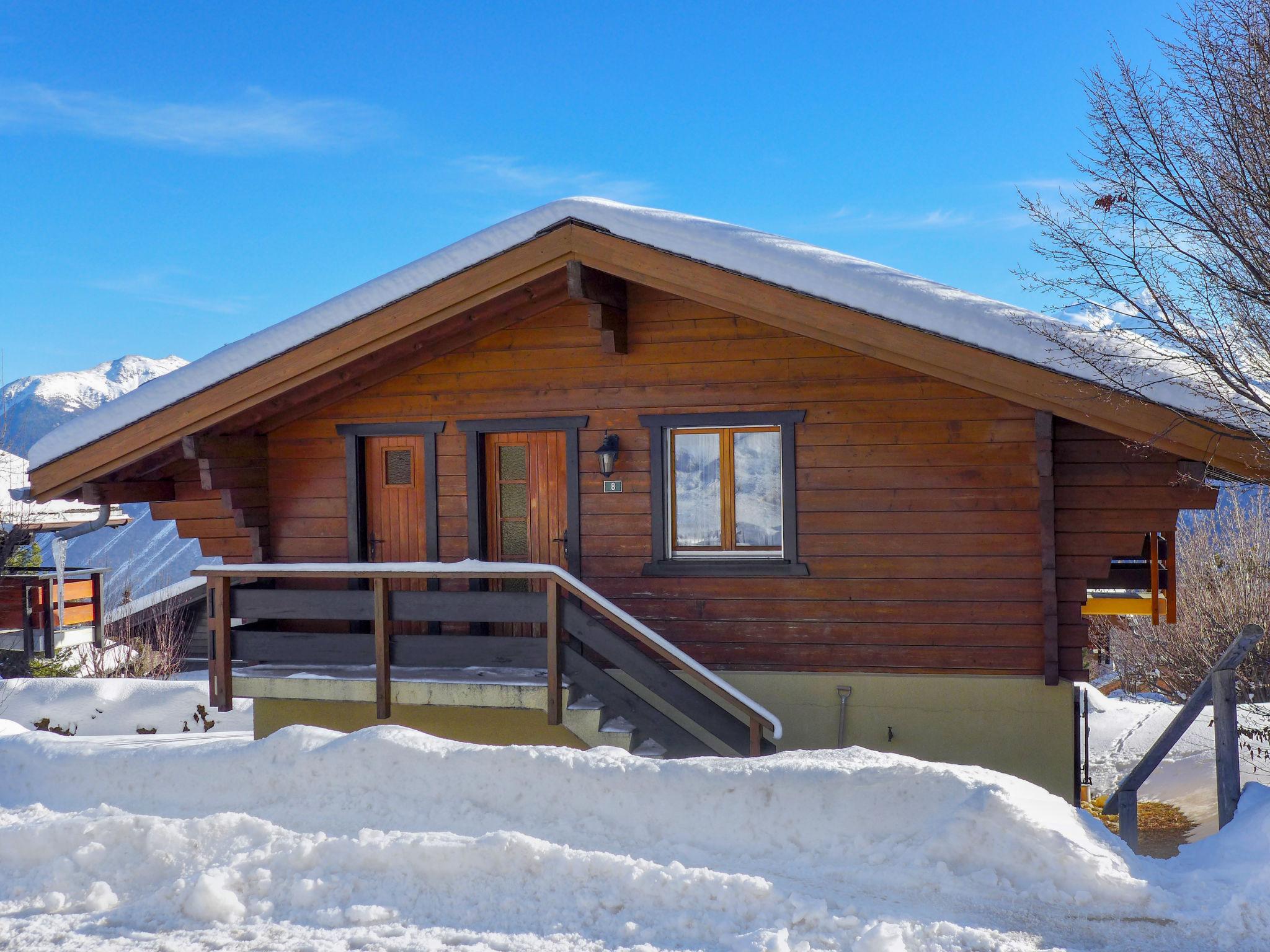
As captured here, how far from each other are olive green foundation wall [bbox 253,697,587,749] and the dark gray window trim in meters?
1.44

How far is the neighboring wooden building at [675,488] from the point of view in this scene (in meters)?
6.85

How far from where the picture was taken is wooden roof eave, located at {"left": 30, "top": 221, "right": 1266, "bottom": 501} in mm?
5938

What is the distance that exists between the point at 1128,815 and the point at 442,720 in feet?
15.8

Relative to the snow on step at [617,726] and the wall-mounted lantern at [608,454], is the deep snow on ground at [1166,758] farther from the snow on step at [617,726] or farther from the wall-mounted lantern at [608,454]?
the wall-mounted lantern at [608,454]

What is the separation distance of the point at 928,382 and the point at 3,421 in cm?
1875

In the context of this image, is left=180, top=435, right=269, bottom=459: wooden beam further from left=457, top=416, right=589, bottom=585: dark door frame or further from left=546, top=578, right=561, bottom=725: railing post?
left=546, top=578, right=561, bottom=725: railing post

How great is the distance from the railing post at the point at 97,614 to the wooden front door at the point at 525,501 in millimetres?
16066

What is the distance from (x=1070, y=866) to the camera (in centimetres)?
377

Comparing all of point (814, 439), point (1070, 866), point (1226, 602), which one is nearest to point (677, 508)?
point (814, 439)

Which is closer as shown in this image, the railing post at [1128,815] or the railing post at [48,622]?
the railing post at [1128,815]

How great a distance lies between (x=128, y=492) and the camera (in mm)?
8508

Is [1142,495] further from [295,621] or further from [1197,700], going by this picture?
[295,621]

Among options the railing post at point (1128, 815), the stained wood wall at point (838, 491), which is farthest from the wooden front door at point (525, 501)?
the railing post at point (1128, 815)

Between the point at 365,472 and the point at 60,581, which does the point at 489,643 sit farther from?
the point at 60,581
